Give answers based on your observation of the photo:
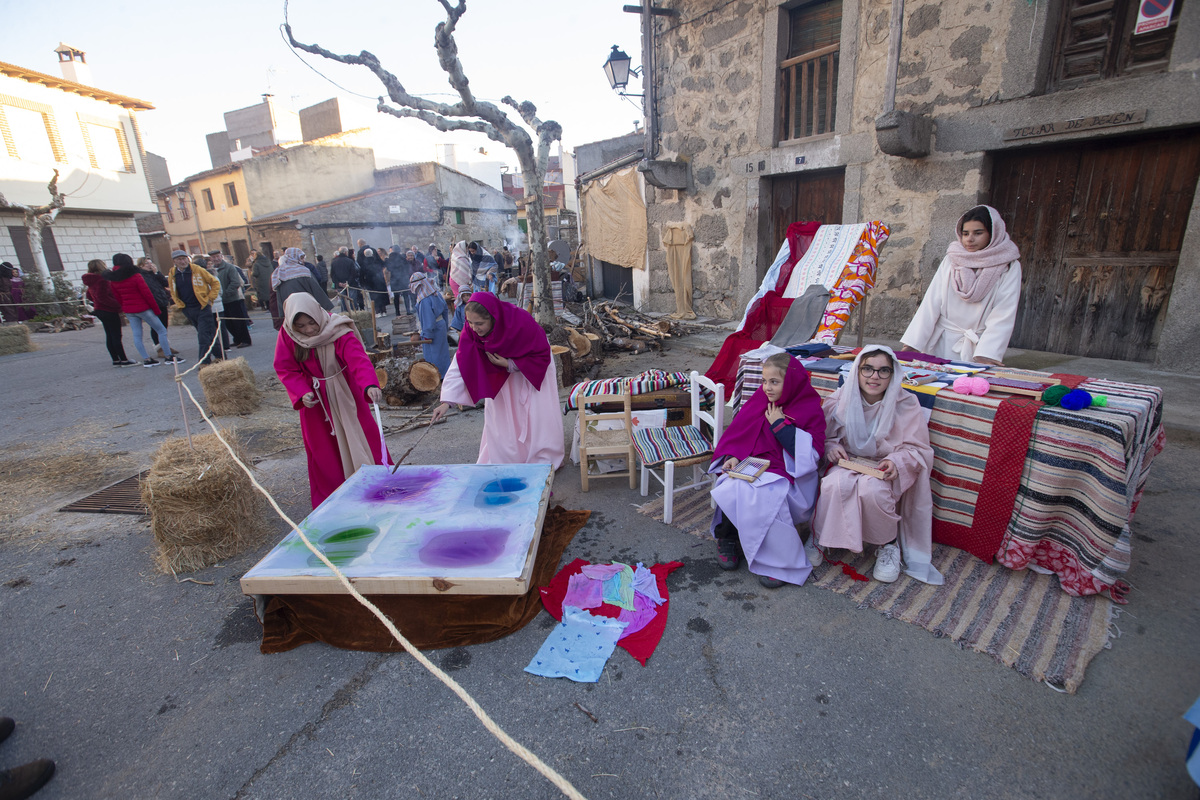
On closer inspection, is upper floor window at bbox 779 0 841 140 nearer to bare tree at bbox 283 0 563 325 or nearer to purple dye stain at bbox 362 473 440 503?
bare tree at bbox 283 0 563 325

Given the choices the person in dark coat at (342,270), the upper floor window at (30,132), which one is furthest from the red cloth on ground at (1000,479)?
the upper floor window at (30,132)

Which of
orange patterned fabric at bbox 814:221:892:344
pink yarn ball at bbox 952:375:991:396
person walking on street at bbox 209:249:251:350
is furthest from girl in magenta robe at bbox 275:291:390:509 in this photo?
person walking on street at bbox 209:249:251:350

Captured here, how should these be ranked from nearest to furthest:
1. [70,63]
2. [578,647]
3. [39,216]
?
[578,647] → [39,216] → [70,63]

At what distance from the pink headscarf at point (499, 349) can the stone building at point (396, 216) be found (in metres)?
19.4

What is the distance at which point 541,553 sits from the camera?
3.37m

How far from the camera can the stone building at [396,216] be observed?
71.4 feet

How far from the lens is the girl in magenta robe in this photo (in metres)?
3.59

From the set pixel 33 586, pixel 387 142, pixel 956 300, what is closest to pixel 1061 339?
pixel 956 300

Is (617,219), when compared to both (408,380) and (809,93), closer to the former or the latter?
(809,93)

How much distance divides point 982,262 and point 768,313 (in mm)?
1845

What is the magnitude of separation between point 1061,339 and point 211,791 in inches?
317

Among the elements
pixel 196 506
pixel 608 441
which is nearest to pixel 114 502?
pixel 196 506

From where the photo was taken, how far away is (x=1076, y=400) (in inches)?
105

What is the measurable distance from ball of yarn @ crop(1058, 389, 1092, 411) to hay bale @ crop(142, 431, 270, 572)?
15.6 ft
